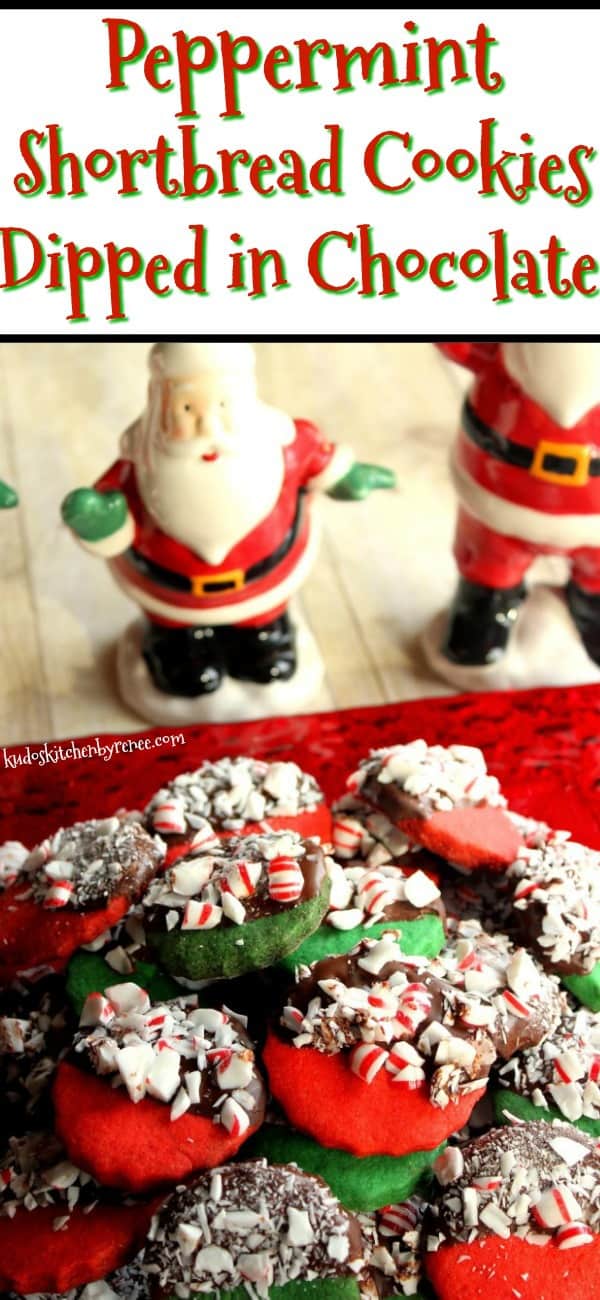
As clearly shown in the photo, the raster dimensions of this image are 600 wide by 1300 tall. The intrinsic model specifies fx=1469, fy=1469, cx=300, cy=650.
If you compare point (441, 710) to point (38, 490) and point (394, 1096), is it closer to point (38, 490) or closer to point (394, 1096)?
point (394, 1096)

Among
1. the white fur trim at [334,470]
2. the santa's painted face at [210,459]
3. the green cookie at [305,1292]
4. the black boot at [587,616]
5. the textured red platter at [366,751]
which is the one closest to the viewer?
the green cookie at [305,1292]

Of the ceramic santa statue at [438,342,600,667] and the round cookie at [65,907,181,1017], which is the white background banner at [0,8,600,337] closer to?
the ceramic santa statue at [438,342,600,667]

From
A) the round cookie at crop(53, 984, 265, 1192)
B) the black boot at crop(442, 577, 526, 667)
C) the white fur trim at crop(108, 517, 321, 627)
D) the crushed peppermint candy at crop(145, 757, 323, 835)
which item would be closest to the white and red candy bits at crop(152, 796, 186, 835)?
the crushed peppermint candy at crop(145, 757, 323, 835)

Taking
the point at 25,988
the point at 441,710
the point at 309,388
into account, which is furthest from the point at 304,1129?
the point at 309,388

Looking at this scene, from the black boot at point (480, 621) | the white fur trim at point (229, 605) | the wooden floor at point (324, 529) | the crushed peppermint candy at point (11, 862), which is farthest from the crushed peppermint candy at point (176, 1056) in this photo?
the black boot at point (480, 621)

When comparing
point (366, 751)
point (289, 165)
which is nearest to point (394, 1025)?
point (366, 751)

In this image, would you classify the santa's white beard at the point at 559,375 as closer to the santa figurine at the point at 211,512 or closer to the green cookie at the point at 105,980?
the santa figurine at the point at 211,512
